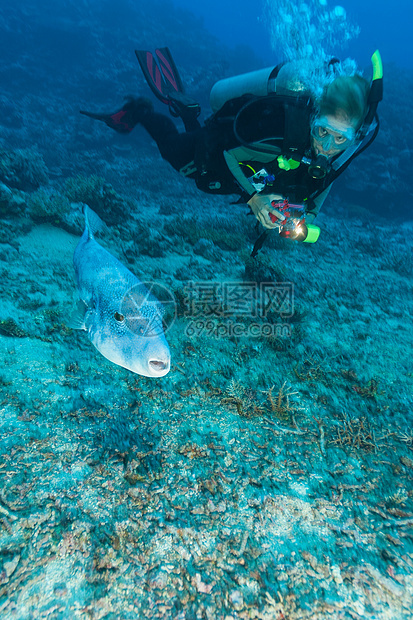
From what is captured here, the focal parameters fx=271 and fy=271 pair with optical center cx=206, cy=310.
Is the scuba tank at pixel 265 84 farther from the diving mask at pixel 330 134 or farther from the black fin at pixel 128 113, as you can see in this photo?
the black fin at pixel 128 113

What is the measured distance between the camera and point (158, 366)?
1.60 m

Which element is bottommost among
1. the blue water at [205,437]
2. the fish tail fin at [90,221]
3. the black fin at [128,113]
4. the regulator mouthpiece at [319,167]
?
the blue water at [205,437]

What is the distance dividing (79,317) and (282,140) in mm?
2830

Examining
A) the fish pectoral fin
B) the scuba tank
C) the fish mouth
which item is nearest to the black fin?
the scuba tank

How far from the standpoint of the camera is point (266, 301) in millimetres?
4594

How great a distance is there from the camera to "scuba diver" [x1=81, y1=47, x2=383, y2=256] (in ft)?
8.86

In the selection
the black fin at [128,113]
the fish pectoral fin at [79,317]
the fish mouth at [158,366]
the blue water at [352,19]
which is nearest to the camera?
the fish mouth at [158,366]

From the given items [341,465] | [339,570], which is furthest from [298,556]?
[341,465]

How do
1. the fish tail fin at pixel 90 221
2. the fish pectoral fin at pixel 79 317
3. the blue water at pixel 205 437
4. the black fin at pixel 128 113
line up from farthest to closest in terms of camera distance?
the black fin at pixel 128 113 < the fish tail fin at pixel 90 221 < the fish pectoral fin at pixel 79 317 < the blue water at pixel 205 437

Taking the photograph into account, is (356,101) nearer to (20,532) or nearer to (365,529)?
(365,529)

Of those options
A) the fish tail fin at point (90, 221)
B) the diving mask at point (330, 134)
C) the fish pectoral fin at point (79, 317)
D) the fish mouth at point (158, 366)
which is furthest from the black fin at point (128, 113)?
the fish mouth at point (158, 366)

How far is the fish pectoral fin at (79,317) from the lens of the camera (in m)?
1.98

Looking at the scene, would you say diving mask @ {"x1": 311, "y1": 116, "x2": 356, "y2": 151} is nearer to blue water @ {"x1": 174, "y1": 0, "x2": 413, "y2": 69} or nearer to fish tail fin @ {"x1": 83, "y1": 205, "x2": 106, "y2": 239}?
fish tail fin @ {"x1": 83, "y1": 205, "x2": 106, "y2": 239}

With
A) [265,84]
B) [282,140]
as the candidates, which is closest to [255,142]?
[282,140]
